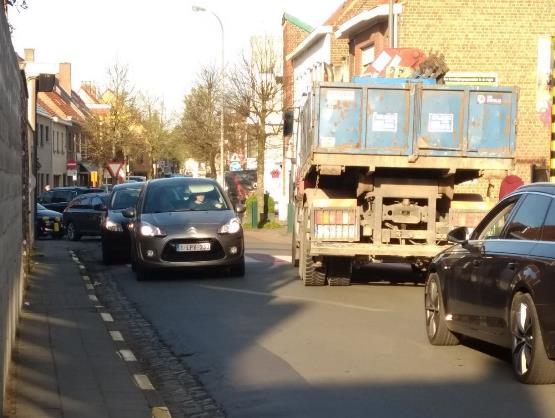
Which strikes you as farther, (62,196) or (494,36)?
(62,196)

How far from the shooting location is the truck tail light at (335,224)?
589 inches

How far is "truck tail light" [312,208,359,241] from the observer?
15.0 m

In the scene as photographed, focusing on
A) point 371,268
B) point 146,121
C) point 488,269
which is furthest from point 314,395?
point 146,121

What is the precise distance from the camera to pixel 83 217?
33.0m

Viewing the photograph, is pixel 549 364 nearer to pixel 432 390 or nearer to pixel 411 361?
pixel 432 390

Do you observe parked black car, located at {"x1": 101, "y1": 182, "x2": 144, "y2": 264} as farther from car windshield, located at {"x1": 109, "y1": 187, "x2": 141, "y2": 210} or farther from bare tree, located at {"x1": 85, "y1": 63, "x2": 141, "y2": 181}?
bare tree, located at {"x1": 85, "y1": 63, "x2": 141, "y2": 181}

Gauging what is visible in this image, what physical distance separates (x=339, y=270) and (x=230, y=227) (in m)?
2.27

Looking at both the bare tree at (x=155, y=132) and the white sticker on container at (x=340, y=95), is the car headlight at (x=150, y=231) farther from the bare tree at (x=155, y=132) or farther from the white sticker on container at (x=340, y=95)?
the bare tree at (x=155, y=132)

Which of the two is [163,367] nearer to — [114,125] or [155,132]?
[114,125]

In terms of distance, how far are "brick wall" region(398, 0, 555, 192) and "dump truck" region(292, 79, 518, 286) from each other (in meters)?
14.8

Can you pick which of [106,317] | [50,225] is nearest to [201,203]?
[106,317]

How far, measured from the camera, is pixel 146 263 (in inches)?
670

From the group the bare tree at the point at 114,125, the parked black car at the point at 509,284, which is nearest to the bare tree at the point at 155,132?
the bare tree at the point at 114,125

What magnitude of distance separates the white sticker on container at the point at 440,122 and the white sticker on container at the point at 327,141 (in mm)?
1384
